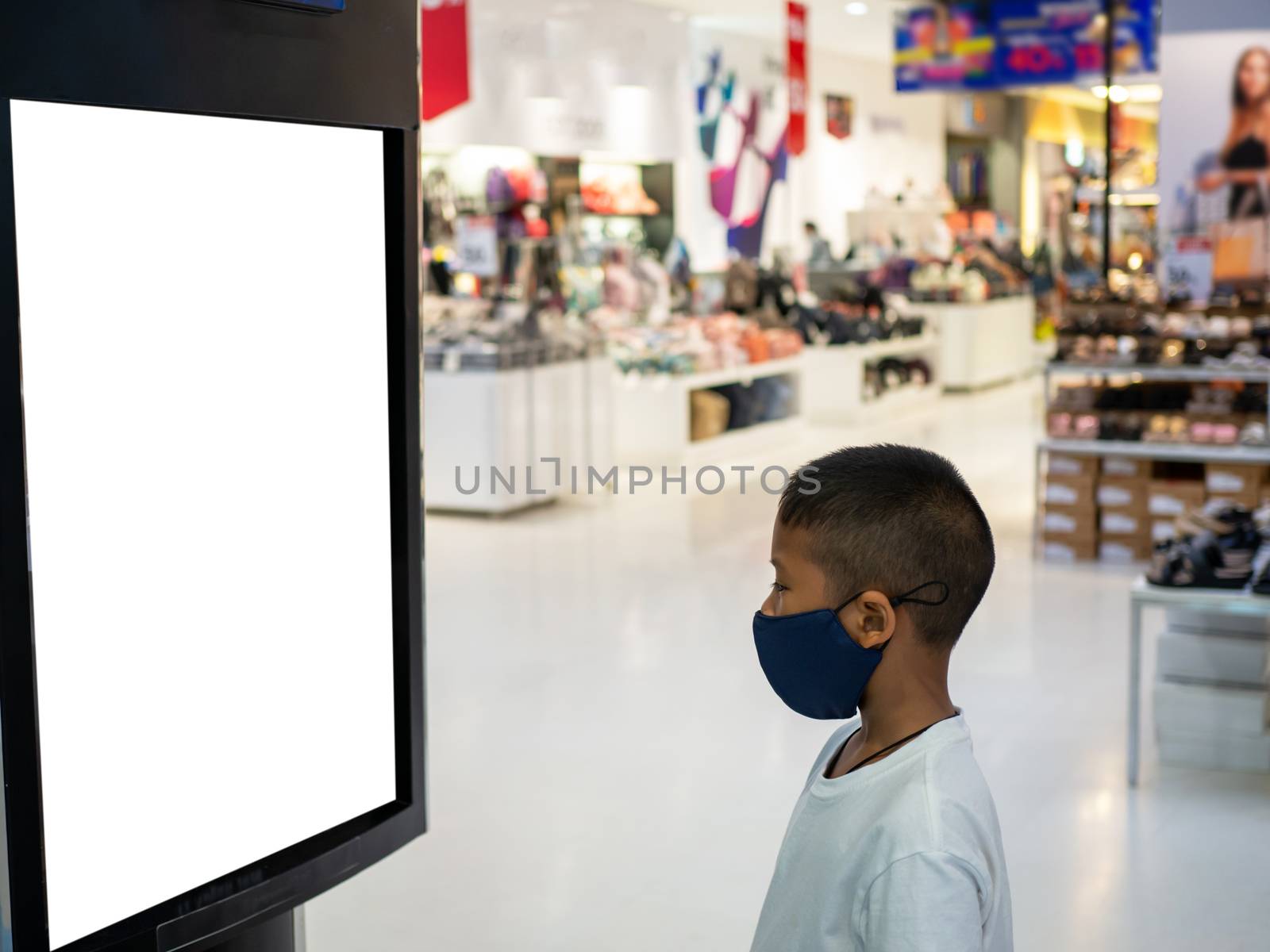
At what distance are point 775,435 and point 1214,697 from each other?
669cm

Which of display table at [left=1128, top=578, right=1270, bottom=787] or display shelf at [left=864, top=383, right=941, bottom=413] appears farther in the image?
display shelf at [left=864, top=383, right=941, bottom=413]

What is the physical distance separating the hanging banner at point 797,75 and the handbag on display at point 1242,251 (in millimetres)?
4353

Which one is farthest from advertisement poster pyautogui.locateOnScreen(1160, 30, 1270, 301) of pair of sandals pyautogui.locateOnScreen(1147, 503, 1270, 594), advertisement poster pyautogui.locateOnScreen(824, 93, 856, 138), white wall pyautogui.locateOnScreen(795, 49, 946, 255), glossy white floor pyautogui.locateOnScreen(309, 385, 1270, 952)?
advertisement poster pyautogui.locateOnScreen(824, 93, 856, 138)

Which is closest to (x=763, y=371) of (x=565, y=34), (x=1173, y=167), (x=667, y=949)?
(x=565, y=34)

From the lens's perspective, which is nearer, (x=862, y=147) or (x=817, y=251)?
(x=817, y=251)

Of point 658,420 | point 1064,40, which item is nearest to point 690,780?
point 658,420

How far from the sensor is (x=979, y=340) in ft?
47.4

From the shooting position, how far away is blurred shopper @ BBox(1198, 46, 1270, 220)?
7.82m

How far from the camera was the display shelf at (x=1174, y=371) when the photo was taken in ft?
21.7

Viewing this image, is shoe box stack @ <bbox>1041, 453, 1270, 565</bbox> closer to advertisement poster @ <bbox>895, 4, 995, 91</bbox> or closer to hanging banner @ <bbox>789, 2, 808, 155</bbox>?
hanging banner @ <bbox>789, 2, 808, 155</bbox>

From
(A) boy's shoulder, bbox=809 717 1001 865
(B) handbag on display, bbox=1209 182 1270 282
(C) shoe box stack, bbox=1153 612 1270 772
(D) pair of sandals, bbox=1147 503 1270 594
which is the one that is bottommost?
(C) shoe box stack, bbox=1153 612 1270 772

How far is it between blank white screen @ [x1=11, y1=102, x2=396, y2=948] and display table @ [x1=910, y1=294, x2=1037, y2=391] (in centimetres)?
1314

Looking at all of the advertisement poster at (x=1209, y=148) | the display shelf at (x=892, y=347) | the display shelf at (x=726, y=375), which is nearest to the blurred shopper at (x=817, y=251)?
the display shelf at (x=892, y=347)

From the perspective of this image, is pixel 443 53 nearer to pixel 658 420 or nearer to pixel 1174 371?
pixel 658 420
